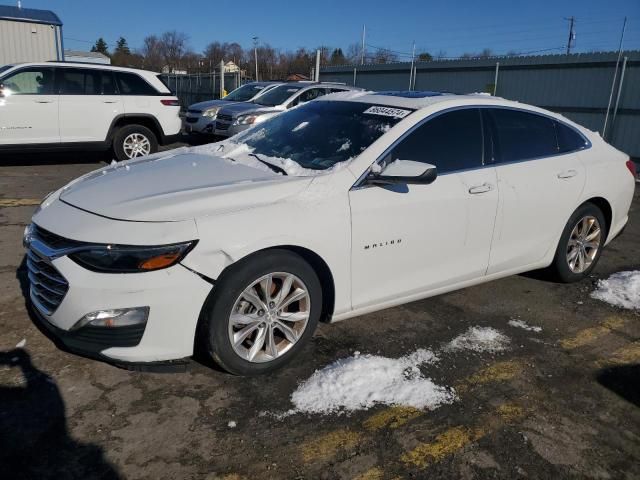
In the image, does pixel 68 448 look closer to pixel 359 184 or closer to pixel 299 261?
pixel 299 261

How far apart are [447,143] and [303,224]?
135cm

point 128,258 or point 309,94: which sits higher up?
point 309,94

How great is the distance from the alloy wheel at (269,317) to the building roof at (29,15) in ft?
65.7

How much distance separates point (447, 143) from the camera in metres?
3.72

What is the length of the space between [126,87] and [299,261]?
792 cm

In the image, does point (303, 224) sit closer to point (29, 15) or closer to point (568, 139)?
point (568, 139)

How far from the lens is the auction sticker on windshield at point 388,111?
3.64 metres

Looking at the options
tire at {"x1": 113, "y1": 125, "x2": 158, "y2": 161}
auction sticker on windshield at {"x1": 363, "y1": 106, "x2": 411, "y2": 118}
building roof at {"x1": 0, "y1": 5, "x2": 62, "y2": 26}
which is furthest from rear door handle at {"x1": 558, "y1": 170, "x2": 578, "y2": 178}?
building roof at {"x1": 0, "y1": 5, "x2": 62, "y2": 26}

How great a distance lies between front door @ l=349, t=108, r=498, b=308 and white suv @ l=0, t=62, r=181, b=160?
24.3ft

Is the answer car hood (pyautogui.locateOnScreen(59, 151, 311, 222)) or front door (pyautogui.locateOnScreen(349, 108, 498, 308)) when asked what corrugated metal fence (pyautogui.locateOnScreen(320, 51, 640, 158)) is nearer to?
front door (pyautogui.locateOnScreen(349, 108, 498, 308))

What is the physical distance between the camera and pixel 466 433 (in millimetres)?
2686

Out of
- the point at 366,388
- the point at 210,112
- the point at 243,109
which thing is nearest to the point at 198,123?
the point at 210,112

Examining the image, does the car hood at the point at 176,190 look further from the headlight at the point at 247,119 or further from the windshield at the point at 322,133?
the headlight at the point at 247,119

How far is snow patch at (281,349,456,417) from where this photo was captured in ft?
9.43
